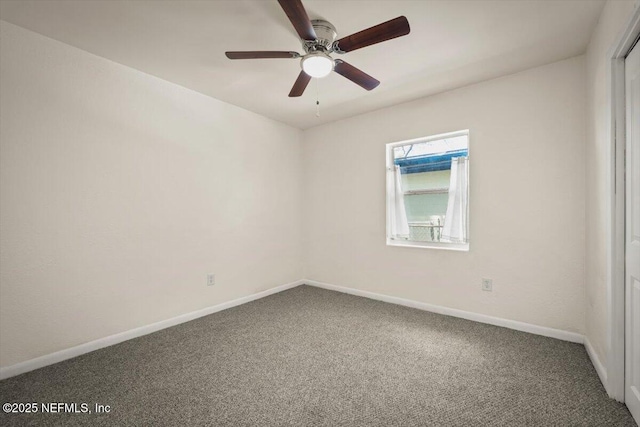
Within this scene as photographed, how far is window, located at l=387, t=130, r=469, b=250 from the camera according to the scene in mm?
3086

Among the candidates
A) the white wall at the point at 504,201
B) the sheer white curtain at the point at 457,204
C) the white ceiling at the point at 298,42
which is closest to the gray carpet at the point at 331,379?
the white wall at the point at 504,201

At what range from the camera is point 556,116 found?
248 cm

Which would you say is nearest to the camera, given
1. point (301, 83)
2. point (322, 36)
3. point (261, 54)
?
point (261, 54)

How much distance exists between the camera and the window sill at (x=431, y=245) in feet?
10.0

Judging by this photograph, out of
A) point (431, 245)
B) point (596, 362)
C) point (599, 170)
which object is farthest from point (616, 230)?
point (431, 245)

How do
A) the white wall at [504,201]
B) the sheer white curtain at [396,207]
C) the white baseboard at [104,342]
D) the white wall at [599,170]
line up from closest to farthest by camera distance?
the white wall at [599,170] < the white baseboard at [104,342] < the white wall at [504,201] < the sheer white curtain at [396,207]

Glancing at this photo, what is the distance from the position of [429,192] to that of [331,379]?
2.36m

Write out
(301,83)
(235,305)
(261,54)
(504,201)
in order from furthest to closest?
(235,305), (504,201), (301,83), (261,54)

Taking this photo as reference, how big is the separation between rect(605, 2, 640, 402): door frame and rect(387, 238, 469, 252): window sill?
4.41 feet

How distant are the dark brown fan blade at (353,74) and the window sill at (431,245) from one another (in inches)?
74.8

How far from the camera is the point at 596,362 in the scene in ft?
6.45

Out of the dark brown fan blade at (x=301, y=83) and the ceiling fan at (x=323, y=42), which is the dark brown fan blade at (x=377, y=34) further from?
the dark brown fan blade at (x=301, y=83)

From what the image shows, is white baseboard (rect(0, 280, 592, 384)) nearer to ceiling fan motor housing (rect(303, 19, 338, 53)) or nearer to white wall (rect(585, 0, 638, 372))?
white wall (rect(585, 0, 638, 372))

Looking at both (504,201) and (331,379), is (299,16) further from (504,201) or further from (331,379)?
(504,201)
